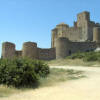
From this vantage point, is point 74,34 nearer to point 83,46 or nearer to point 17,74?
point 83,46

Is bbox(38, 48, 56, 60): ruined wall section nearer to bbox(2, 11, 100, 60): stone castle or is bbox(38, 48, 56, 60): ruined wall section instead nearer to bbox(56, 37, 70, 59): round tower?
bbox(2, 11, 100, 60): stone castle

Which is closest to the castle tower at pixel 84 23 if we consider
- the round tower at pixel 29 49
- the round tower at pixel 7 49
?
the round tower at pixel 29 49

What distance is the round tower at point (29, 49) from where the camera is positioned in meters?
36.2

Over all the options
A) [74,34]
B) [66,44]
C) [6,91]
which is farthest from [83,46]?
[6,91]

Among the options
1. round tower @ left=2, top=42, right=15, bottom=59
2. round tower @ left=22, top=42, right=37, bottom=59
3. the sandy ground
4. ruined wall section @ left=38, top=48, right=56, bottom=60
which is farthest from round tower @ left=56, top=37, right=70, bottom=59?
the sandy ground

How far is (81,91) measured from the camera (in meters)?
8.80

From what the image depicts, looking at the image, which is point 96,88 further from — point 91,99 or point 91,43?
point 91,43

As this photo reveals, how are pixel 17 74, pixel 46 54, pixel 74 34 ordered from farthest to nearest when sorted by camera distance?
pixel 74 34, pixel 46 54, pixel 17 74

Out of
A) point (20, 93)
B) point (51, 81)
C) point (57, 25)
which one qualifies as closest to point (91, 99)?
point (20, 93)

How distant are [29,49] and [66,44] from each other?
665 centimetres

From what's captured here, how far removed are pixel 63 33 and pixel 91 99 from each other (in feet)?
131

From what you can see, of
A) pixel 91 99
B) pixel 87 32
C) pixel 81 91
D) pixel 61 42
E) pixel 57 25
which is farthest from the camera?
pixel 57 25

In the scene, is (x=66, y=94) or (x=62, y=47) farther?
(x=62, y=47)

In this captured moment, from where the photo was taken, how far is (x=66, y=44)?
38.0 meters
